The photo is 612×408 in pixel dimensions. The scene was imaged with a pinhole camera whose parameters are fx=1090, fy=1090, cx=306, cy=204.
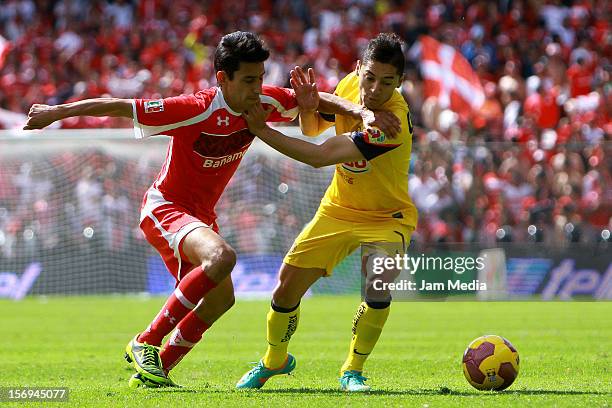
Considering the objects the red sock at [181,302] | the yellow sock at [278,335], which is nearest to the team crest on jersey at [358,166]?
the yellow sock at [278,335]

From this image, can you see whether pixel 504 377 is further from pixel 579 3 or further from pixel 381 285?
pixel 579 3

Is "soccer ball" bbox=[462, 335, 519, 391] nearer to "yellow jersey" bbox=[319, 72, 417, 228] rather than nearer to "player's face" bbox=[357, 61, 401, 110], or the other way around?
"yellow jersey" bbox=[319, 72, 417, 228]

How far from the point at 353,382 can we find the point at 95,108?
2.66m

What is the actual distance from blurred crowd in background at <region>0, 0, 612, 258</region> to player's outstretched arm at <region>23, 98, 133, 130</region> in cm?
1120

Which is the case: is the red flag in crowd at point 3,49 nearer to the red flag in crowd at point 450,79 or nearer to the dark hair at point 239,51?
the red flag in crowd at point 450,79

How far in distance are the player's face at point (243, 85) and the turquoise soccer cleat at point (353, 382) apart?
2.08m

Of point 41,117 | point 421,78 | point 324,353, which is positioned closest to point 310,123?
point 41,117

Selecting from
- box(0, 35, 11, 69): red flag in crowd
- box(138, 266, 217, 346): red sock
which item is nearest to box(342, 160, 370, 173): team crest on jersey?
box(138, 266, 217, 346): red sock

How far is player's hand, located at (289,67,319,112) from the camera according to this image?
7.97 m

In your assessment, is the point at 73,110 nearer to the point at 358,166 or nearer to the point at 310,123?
the point at 310,123

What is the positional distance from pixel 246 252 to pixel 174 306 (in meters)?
11.3

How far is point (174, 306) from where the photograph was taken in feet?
25.2

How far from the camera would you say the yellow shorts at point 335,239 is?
797 centimetres

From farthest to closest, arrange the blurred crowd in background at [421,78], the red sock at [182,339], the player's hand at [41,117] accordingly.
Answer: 1. the blurred crowd in background at [421,78]
2. the red sock at [182,339]
3. the player's hand at [41,117]
